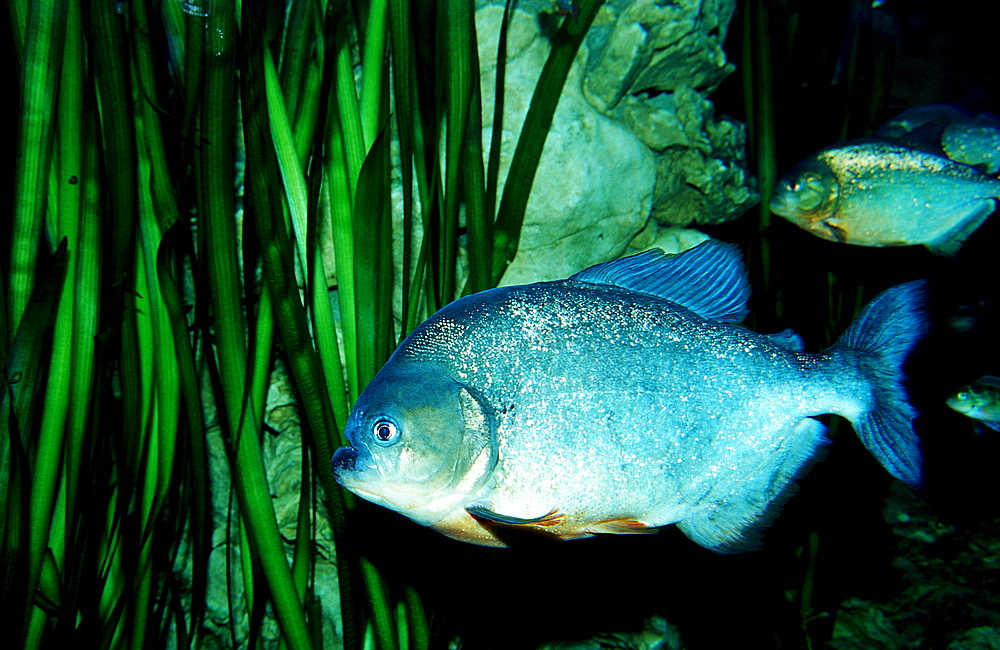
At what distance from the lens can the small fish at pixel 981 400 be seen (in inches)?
60.2

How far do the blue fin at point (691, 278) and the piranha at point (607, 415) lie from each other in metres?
0.08

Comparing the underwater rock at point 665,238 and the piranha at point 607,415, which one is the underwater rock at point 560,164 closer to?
the underwater rock at point 665,238

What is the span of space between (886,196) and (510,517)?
213 cm

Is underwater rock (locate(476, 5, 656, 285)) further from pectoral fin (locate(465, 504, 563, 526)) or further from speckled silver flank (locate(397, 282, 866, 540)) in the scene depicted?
pectoral fin (locate(465, 504, 563, 526))

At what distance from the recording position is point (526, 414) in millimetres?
1181

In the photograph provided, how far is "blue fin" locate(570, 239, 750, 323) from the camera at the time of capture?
1.38 meters

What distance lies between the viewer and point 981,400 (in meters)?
1.54

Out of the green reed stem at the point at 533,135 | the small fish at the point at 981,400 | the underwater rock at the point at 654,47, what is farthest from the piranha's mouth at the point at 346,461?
the underwater rock at the point at 654,47

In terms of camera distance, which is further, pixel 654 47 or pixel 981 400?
pixel 654 47

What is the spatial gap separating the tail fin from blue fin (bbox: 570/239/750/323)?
12.5 inches

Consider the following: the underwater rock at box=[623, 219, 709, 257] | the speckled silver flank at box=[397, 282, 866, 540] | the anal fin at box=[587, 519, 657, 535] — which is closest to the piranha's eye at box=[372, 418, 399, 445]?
the speckled silver flank at box=[397, 282, 866, 540]

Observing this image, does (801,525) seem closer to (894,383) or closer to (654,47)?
(894,383)

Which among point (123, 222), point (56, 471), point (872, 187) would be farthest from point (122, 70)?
point (872, 187)

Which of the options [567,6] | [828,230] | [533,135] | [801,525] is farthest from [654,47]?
[801,525]
